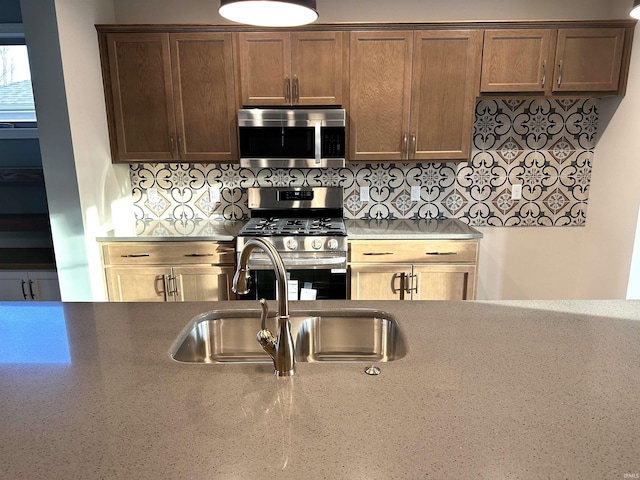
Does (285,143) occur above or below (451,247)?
above

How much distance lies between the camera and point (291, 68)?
9.48ft

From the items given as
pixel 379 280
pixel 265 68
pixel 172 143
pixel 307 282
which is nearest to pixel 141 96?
pixel 172 143

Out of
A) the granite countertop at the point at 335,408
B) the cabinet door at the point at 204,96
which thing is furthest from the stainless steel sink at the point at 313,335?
the cabinet door at the point at 204,96

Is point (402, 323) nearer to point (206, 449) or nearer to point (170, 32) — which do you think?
point (206, 449)

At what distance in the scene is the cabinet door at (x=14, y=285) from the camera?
115 inches

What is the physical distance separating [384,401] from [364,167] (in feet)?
8.24

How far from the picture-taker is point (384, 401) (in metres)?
0.97

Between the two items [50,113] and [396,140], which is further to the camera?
[396,140]

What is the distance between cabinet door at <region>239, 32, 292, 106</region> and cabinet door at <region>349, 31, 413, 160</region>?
44 centimetres

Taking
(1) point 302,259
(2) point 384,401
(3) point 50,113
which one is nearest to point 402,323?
(2) point 384,401

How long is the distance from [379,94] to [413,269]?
47.0 inches

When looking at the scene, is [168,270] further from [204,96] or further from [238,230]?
[204,96]

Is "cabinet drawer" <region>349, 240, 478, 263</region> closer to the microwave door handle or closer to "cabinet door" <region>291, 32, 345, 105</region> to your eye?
the microwave door handle

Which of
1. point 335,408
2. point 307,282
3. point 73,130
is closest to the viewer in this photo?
point 335,408
